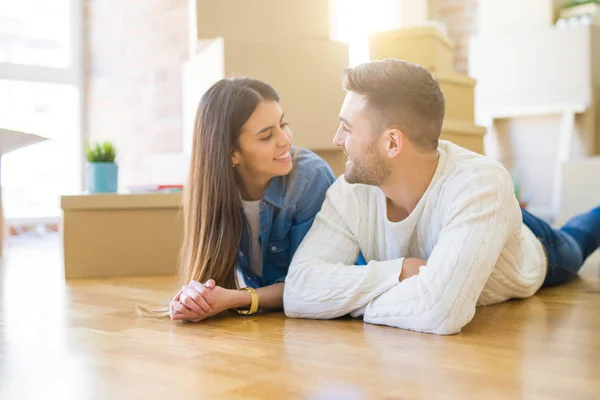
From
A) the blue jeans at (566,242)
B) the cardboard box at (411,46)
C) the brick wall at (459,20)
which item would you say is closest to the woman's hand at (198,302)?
the blue jeans at (566,242)

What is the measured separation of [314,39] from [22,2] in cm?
269

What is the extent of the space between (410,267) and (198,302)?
18.5 inches

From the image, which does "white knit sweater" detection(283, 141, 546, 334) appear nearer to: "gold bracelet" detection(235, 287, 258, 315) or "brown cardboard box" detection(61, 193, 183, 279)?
"gold bracelet" detection(235, 287, 258, 315)

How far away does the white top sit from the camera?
1680 mm

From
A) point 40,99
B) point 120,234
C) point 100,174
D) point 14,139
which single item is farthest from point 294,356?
point 40,99

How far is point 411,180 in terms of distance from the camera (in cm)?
148

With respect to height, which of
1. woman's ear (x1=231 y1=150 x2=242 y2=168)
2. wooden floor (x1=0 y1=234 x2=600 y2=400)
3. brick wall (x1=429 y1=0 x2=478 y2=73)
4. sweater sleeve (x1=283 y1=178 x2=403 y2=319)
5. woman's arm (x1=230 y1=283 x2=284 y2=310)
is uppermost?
brick wall (x1=429 y1=0 x2=478 y2=73)

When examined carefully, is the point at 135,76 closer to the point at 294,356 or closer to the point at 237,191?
the point at 237,191

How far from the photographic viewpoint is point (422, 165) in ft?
4.82

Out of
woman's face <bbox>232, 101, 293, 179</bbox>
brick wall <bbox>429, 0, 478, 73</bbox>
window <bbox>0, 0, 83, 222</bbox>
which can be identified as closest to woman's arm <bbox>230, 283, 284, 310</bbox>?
woman's face <bbox>232, 101, 293, 179</bbox>

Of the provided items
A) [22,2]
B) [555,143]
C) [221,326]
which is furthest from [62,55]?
[221,326]

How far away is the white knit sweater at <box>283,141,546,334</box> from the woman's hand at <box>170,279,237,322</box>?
0.51 ft

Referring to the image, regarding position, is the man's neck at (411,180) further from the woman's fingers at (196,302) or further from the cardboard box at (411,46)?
the cardboard box at (411,46)

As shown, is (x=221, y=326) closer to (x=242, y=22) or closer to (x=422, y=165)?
(x=422, y=165)
